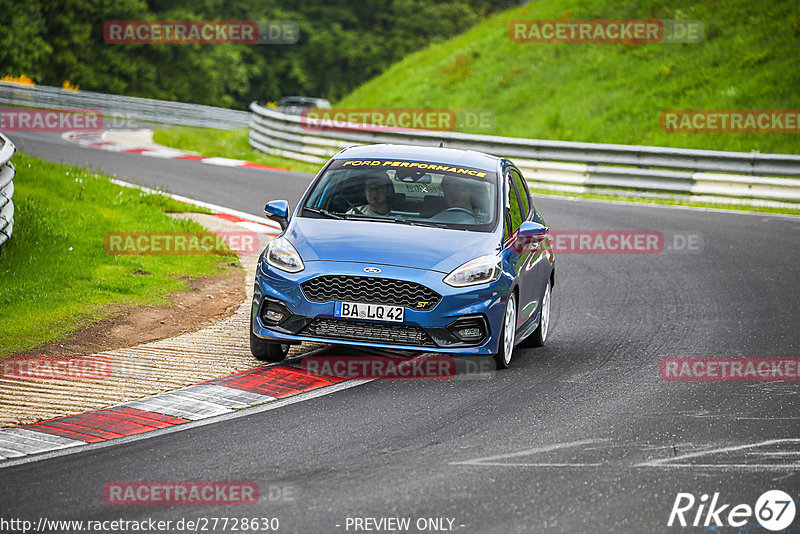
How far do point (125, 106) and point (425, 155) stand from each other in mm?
30743

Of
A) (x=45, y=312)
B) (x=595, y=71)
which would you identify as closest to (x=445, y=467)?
(x=45, y=312)

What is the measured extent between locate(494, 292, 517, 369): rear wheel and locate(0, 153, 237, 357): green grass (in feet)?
12.3

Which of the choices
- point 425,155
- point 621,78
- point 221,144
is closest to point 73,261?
point 425,155

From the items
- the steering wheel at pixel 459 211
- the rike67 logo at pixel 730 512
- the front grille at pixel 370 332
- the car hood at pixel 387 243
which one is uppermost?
the steering wheel at pixel 459 211

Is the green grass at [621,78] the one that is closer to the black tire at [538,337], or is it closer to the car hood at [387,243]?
the black tire at [538,337]

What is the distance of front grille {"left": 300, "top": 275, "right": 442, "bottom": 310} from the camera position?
8.55m

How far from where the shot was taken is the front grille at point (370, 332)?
28.0 feet

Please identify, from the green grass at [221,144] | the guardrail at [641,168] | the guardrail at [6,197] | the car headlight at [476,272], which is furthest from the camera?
the green grass at [221,144]

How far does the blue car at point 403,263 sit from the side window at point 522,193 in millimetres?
236

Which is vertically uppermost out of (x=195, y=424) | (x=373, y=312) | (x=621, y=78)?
(x=621, y=78)

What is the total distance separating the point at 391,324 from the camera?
8523mm

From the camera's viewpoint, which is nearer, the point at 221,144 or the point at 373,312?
the point at 373,312

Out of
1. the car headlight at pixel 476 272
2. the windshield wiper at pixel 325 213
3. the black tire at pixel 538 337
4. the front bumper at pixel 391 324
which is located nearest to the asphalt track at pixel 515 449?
the black tire at pixel 538 337

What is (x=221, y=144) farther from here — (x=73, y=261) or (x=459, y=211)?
(x=459, y=211)
